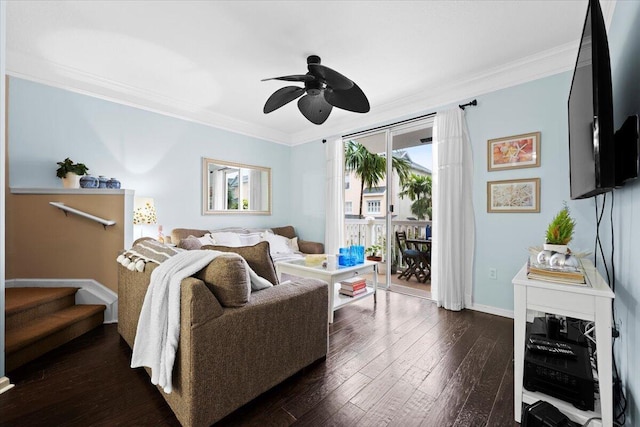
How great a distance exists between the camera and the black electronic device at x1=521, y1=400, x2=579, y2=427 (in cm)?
118

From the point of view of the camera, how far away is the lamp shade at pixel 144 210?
10.6ft

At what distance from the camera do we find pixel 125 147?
344cm

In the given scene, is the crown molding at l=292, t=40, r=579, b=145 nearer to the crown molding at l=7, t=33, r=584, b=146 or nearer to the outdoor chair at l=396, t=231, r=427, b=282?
the crown molding at l=7, t=33, r=584, b=146

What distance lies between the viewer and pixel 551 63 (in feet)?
8.79

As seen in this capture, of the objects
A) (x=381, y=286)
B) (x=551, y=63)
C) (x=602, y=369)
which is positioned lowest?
(x=381, y=286)

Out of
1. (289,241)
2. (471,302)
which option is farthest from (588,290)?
(289,241)

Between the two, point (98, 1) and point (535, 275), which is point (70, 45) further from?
point (535, 275)

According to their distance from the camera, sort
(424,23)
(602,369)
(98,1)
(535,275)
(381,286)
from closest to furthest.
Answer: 1. (602,369)
2. (535,275)
3. (98,1)
4. (424,23)
5. (381,286)

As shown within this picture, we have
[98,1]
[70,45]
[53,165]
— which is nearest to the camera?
[98,1]

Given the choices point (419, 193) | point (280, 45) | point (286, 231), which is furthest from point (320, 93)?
point (286, 231)

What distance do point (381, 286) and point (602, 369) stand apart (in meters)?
2.85

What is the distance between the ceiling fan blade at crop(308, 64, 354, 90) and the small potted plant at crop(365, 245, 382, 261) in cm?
290

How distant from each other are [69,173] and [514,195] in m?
4.59

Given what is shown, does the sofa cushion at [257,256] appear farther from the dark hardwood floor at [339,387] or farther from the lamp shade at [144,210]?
the lamp shade at [144,210]
